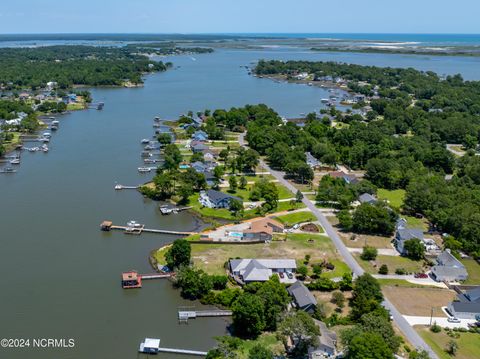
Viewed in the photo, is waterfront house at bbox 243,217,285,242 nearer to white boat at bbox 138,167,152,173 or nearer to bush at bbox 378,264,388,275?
bush at bbox 378,264,388,275

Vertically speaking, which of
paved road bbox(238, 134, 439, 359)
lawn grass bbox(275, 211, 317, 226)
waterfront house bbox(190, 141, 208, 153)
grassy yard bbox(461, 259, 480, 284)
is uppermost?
waterfront house bbox(190, 141, 208, 153)

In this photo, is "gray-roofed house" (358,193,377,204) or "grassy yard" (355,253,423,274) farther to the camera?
"gray-roofed house" (358,193,377,204)

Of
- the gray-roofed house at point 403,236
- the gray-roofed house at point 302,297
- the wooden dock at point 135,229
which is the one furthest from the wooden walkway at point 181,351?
the gray-roofed house at point 403,236

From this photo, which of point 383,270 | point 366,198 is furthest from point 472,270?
point 366,198

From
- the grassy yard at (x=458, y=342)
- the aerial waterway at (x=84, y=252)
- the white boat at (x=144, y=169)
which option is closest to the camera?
the grassy yard at (x=458, y=342)

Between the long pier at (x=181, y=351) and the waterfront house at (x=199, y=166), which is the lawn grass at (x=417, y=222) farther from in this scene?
the long pier at (x=181, y=351)

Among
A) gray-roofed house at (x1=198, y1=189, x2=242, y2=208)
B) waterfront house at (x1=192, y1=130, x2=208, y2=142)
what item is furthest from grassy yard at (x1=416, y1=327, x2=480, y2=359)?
waterfront house at (x1=192, y1=130, x2=208, y2=142)
